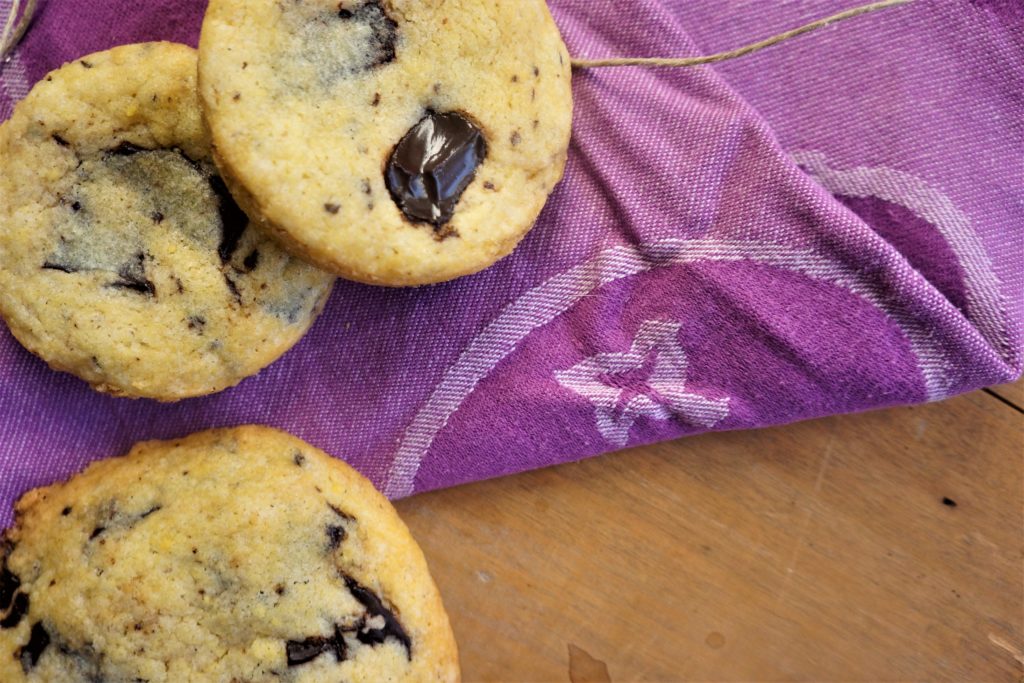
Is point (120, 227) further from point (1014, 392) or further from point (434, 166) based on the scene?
point (1014, 392)

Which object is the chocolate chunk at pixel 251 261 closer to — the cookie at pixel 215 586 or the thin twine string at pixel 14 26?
the cookie at pixel 215 586

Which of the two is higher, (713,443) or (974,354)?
(974,354)

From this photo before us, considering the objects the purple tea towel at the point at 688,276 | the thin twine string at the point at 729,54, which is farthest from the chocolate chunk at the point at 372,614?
the thin twine string at the point at 729,54

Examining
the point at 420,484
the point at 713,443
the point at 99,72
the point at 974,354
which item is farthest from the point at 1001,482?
the point at 99,72

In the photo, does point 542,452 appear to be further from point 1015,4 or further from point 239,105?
point 1015,4

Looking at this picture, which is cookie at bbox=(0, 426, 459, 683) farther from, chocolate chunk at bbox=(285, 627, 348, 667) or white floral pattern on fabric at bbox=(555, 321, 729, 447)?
white floral pattern on fabric at bbox=(555, 321, 729, 447)

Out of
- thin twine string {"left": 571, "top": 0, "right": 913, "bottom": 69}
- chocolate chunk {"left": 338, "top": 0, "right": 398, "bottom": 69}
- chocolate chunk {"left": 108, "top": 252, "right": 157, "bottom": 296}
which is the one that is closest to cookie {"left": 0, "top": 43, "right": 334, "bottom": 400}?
chocolate chunk {"left": 108, "top": 252, "right": 157, "bottom": 296}

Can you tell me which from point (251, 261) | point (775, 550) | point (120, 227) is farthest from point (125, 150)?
point (775, 550)
